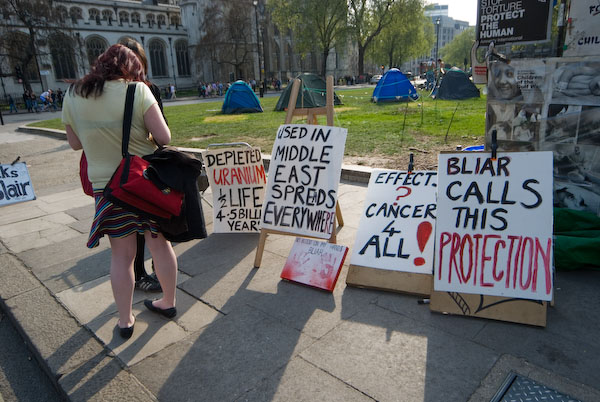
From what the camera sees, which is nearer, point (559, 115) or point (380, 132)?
point (559, 115)

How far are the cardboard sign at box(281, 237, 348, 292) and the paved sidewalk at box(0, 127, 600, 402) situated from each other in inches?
4.4

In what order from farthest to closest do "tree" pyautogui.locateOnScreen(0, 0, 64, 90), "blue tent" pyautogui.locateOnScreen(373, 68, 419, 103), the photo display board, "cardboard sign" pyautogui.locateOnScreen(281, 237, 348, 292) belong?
"tree" pyautogui.locateOnScreen(0, 0, 64, 90)
"blue tent" pyautogui.locateOnScreen(373, 68, 419, 103)
the photo display board
"cardboard sign" pyautogui.locateOnScreen(281, 237, 348, 292)

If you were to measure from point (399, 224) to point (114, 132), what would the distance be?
2.26m

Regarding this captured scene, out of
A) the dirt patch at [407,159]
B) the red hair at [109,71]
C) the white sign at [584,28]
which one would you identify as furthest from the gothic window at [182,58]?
the red hair at [109,71]

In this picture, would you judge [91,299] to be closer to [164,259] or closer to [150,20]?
[164,259]

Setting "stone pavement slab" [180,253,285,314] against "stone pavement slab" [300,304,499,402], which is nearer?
"stone pavement slab" [300,304,499,402]

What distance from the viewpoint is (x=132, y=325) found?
2848 mm

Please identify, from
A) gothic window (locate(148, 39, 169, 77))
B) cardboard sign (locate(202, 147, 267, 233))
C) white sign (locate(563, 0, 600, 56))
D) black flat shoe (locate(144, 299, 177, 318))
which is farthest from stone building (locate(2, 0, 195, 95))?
white sign (locate(563, 0, 600, 56))

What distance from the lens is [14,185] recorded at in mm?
6629

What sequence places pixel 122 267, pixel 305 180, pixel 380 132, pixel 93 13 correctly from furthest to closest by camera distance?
pixel 93 13, pixel 380 132, pixel 305 180, pixel 122 267

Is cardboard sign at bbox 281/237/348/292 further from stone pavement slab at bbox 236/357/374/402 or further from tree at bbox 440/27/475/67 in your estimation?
tree at bbox 440/27/475/67

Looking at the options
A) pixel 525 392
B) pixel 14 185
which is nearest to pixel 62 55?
pixel 14 185

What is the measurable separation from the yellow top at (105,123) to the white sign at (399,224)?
6.34ft

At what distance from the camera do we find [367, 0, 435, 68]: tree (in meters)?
47.2
